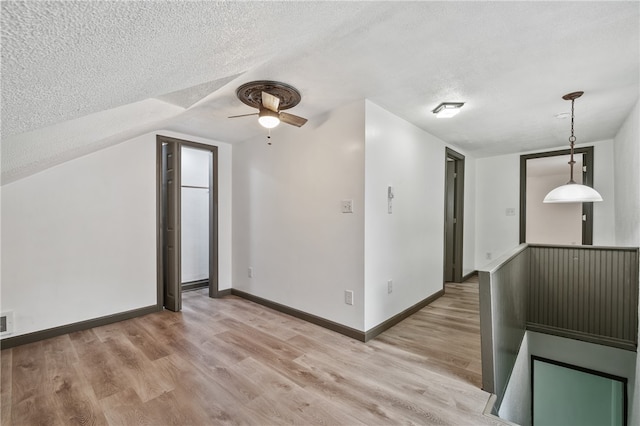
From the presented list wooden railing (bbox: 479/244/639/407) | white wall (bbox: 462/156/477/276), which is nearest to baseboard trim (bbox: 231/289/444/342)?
wooden railing (bbox: 479/244/639/407)

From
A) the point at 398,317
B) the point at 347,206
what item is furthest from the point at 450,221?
the point at 347,206

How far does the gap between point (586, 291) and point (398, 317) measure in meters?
1.98

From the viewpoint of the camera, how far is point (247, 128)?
3.52 m

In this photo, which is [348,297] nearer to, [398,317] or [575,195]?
[398,317]

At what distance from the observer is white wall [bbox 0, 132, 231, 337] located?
2637mm

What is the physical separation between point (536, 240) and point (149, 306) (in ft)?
27.4

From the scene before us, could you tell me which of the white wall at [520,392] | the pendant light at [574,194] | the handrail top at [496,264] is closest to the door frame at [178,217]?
the handrail top at [496,264]

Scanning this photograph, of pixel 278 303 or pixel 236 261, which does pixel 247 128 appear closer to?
pixel 236 261

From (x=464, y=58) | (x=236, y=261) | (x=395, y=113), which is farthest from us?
(x=236, y=261)

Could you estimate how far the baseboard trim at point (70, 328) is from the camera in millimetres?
2588

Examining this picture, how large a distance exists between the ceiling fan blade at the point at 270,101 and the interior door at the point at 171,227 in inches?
75.2

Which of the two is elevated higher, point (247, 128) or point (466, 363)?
point (247, 128)

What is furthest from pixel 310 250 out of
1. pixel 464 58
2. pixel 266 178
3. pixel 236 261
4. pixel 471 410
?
pixel 464 58

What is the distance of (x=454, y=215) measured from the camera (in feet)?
16.4
